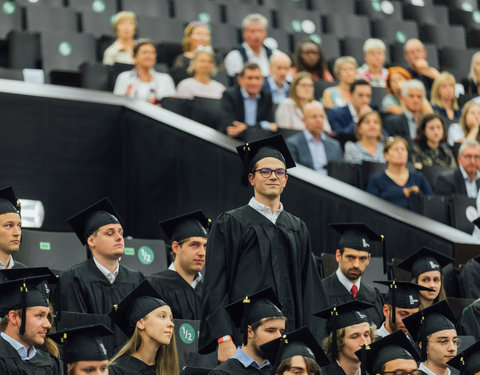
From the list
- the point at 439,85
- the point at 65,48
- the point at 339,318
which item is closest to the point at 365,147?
the point at 439,85

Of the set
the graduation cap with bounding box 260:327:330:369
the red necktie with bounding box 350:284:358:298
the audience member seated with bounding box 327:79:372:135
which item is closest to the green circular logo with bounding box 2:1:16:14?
the audience member seated with bounding box 327:79:372:135

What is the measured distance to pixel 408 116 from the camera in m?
10.7

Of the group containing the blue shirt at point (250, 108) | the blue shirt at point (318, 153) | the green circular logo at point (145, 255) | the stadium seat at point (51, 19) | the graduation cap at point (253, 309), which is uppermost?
the stadium seat at point (51, 19)

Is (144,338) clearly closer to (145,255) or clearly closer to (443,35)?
(145,255)

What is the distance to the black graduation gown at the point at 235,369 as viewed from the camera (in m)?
5.58

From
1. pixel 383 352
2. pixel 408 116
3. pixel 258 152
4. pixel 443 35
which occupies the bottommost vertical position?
pixel 383 352

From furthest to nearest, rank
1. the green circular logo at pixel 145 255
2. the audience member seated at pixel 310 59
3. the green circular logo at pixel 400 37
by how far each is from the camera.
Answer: the green circular logo at pixel 400 37 → the audience member seated at pixel 310 59 → the green circular logo at pixel 145 255

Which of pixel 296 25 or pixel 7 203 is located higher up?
pixel 296 25

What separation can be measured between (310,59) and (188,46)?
1.10m

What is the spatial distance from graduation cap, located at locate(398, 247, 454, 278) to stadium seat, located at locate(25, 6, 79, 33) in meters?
4.78

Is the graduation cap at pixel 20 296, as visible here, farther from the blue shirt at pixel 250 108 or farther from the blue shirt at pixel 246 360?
the blue shirt at pixel 250 108

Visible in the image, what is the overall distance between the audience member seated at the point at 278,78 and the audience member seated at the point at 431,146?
4.17 ft

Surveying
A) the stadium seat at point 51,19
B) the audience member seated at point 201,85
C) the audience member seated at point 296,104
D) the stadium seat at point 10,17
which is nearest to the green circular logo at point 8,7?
the stadium seat at point 10,17

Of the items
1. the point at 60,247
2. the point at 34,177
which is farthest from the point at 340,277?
the point at 34,177
